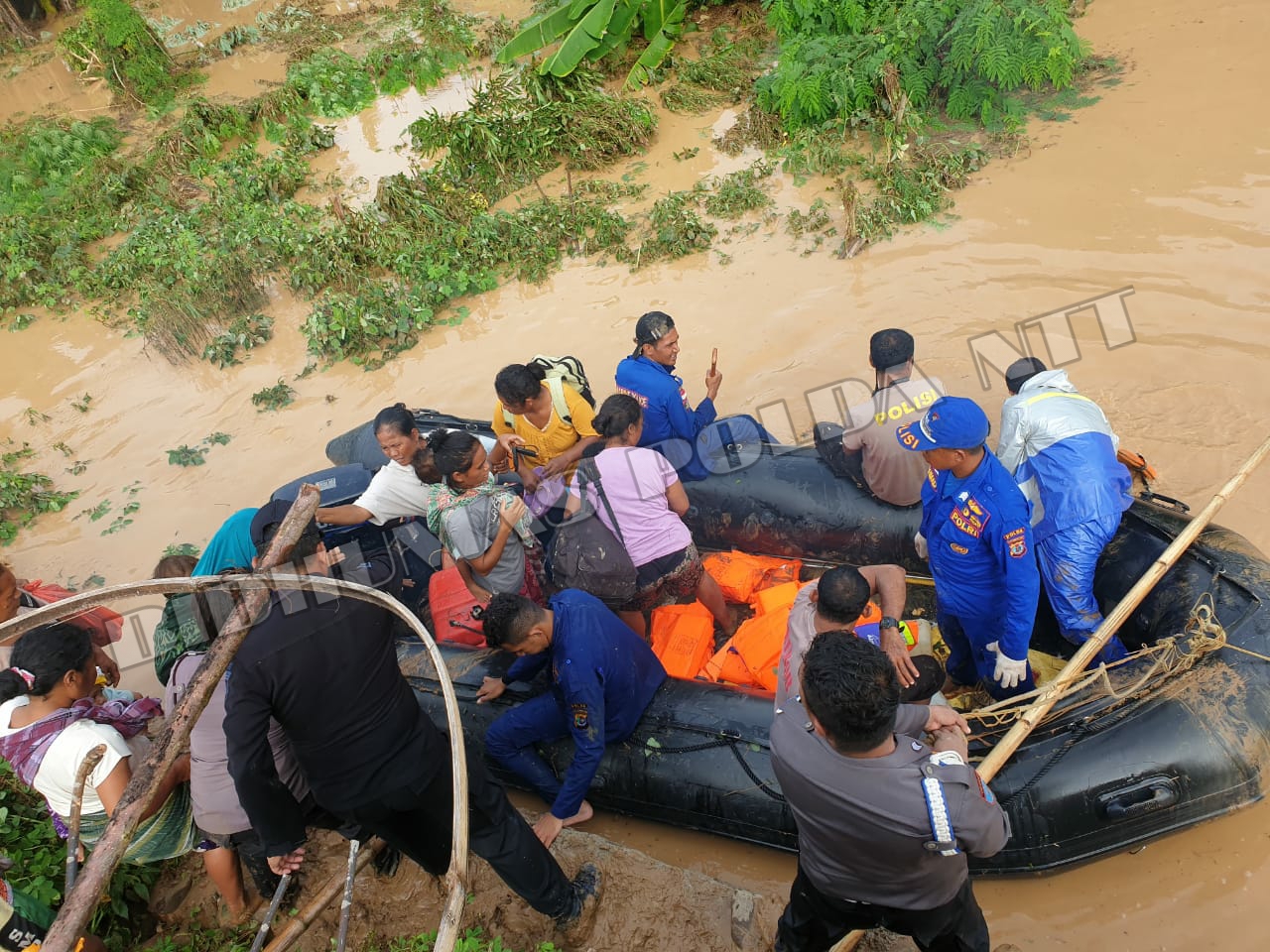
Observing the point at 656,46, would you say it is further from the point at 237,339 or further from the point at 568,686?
the point at 568,686

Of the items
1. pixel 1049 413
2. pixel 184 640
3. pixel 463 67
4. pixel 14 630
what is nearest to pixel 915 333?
pixel 1049 413

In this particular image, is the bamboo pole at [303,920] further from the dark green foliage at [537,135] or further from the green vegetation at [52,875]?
the dark green foliage at [537,135]

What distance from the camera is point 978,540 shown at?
9.87 feet

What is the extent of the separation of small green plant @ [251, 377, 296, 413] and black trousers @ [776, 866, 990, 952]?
245 inches

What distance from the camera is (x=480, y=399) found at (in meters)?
6.61

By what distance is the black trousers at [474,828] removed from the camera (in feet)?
9.06

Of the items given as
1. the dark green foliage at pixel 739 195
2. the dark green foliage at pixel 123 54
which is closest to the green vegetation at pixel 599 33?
the dark green foliage at pixel 739 195

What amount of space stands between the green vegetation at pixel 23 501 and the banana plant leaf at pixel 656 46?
728 cm

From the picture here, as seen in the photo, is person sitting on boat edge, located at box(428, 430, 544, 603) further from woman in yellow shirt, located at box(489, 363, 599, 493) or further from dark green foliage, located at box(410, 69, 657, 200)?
dark green foliage, located at box(410, 69, 657, 200)

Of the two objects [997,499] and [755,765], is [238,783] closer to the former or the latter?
[755,765]

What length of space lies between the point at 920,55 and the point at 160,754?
8212 millimetres

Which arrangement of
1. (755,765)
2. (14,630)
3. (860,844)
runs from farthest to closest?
1. (755,765)
2. (14,630)
3. (860,844)

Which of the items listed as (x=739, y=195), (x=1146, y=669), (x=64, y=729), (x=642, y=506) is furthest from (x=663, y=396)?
(x=739, y=195)

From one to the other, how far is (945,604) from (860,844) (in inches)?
60.6
